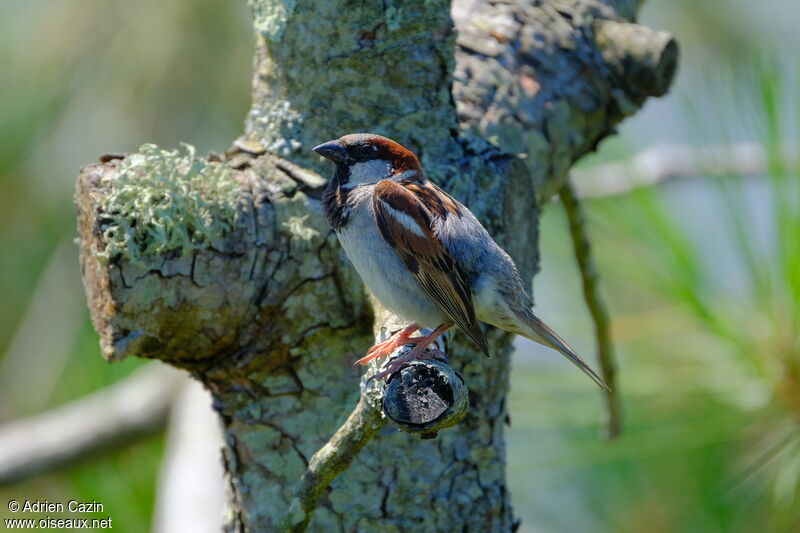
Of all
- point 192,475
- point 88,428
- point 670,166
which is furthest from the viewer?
point 88,428

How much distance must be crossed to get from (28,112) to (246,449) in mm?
2624

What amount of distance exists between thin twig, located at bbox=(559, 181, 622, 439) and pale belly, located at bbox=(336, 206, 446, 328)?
29.8 inches

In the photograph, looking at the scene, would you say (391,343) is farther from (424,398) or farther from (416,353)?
(424,398)

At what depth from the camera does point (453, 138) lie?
2346 millimetres

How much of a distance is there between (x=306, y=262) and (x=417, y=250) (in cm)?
28

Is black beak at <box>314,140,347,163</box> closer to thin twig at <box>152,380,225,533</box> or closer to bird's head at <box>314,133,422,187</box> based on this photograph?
bird's head at <box>314,133,422,187</box>

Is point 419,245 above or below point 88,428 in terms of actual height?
above

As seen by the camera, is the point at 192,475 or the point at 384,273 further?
the point at 192,475

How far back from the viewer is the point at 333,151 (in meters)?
2.20

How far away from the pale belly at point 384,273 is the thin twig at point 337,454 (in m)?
0.41

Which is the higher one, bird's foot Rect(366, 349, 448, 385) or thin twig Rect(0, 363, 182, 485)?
bird's foot Rect(366, 349, 448, 385)

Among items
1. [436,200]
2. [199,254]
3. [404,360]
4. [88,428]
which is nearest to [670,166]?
[436,200]

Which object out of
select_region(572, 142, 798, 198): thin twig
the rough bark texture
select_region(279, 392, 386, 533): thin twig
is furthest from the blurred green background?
select_region(279, 392, 386, 533): thin twig

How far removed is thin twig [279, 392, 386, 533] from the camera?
1723 mm
